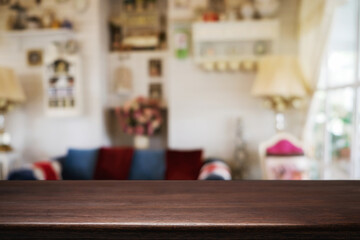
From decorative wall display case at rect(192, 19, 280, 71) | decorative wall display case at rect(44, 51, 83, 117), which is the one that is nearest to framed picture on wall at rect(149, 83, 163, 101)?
decorative wall display case at rect(192, 19, 280, 71)

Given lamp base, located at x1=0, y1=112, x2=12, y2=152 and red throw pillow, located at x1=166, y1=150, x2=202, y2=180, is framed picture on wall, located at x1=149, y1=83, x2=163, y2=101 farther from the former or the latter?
lamp base, located at x1=0, y1=112, x2=12, y2=152

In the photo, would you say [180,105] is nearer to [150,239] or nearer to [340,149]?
[340,149]

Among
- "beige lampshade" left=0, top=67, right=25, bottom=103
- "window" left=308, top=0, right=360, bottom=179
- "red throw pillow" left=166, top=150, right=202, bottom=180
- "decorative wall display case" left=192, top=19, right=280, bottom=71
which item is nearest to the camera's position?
"window" left=308, top=0, right=360, bottom=179

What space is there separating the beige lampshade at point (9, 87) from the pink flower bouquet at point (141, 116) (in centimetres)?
131

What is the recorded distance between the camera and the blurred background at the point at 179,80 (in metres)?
2.69

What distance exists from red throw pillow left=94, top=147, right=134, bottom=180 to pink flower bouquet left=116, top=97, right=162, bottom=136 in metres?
0.39

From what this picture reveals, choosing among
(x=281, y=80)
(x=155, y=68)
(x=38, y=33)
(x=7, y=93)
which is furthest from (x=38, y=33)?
(x=281, y=80)

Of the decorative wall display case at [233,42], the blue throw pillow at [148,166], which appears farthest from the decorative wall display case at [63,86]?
the decorative wall display case at [233,42]

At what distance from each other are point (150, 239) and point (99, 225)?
4.7 inches

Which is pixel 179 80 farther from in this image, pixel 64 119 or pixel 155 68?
pixel 64 119

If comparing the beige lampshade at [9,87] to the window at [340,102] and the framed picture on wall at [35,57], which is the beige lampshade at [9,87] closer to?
the framed picture on wall at [35,57]

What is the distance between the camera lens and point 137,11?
154 inches

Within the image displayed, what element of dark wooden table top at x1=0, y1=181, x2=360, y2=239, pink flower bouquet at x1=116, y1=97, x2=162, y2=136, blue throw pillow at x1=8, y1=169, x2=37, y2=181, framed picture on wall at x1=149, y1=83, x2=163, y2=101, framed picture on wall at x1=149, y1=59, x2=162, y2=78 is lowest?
blue throw pillow at x1=8, y1=169, x2=37, y2=181

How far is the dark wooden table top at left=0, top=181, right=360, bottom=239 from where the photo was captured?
58cm
